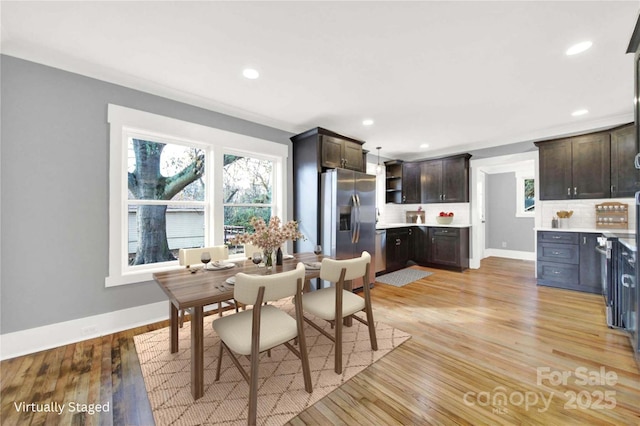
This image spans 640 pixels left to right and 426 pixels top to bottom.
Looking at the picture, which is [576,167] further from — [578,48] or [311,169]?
[311,169]

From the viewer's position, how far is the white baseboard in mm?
6157

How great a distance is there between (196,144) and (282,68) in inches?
62.5

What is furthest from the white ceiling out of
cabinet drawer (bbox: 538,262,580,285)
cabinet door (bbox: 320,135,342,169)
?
cabinet drawer (bbox: 538,262,580,285)

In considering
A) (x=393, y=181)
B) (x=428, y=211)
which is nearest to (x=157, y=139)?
(x=393, y=181)

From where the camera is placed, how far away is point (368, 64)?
7.92 feet

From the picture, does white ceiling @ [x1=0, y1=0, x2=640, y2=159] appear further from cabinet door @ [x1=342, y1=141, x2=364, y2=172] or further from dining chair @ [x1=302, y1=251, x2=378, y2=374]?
dining chair @ [x1=302, y1=251, x2=378, y2=374]

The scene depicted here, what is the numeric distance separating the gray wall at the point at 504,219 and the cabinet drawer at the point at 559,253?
244 cm

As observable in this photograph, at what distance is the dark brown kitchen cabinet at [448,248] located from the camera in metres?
5.14

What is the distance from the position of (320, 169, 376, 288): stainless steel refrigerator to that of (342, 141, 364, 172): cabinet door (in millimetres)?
393

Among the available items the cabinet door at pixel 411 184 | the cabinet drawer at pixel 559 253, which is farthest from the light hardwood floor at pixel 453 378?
the cabinet door at pixel 411 184

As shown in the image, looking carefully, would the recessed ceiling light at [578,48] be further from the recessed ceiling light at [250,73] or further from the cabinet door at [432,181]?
the cabinet door at [432,181]

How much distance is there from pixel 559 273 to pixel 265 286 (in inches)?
189

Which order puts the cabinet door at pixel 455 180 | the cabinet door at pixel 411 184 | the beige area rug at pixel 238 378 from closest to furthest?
1. the beige area rug at pixel 238 378
2. the cabinet door at pixel 455 180
3. the cabinet door at pixel 411 184

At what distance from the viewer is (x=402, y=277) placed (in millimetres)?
4785
